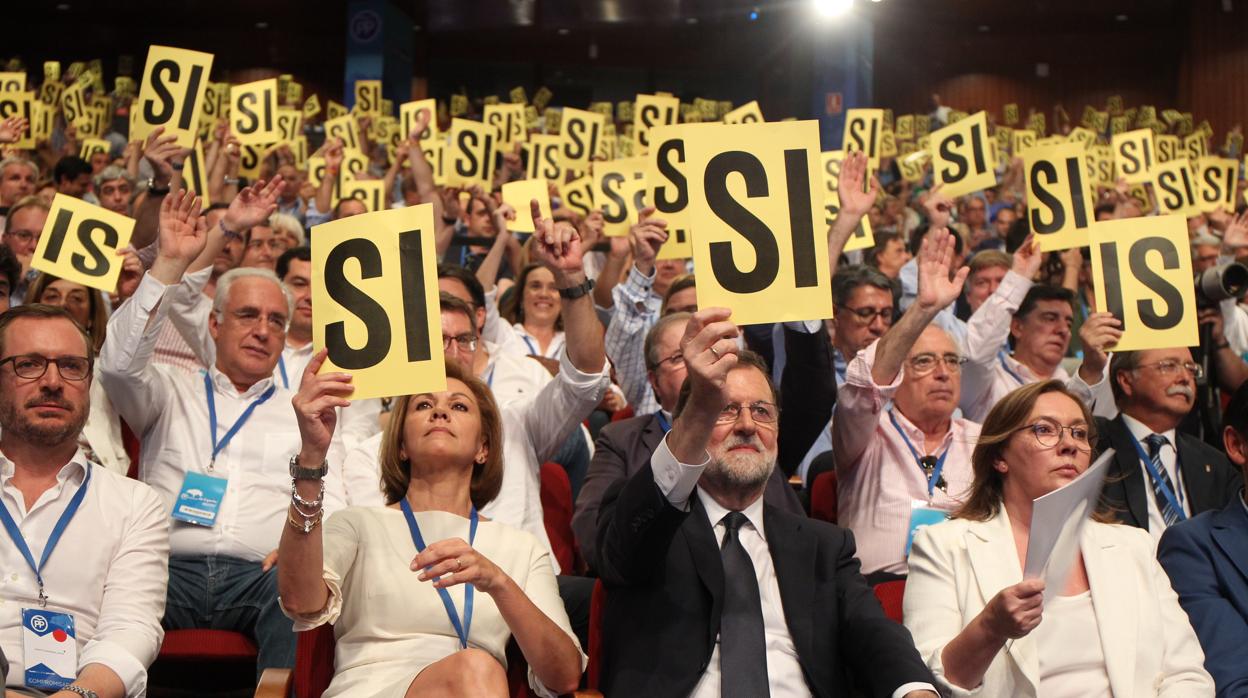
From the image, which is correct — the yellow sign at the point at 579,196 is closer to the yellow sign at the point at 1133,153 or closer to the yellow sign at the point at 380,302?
the yellow sign at the point at 1133,153

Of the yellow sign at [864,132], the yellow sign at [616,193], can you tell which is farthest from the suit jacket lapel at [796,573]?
the yellow sign at [864,132]

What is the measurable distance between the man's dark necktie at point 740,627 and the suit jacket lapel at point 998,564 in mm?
494

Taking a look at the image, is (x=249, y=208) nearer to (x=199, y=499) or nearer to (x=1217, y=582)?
(x=199, y=499)

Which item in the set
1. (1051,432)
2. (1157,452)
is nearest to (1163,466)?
(1157,452)

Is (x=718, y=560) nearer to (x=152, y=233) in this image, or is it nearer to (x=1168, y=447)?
(x=1168, y=447)

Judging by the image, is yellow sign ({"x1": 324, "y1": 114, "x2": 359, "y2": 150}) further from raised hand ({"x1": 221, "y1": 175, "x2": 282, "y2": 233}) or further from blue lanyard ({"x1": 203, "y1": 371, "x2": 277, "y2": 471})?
blue lanyard ({"x1": 203, "y1": 371, "x2": 277, "y2": 471})

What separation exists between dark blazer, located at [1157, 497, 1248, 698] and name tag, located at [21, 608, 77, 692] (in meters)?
2.49

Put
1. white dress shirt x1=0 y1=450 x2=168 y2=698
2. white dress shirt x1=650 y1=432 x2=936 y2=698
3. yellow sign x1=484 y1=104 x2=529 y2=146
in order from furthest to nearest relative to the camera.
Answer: yellow sign x1=484 y1=104 x2=529 y2=146, white dress shirt x1=0 y1=450 x2=168 y2=698, white dress shirt x1=650 y1=432 x2=936 y2=698

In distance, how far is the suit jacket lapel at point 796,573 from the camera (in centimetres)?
278

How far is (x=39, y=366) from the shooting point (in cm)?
295

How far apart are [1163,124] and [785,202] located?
15.3 meters

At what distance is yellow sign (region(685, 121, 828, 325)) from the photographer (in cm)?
268

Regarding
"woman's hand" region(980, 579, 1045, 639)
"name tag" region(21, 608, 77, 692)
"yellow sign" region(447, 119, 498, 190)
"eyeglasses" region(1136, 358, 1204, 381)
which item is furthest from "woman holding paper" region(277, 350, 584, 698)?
"yellow sign" region(447, 119, 498, 190)

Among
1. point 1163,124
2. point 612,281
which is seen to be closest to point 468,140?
point 612,281
